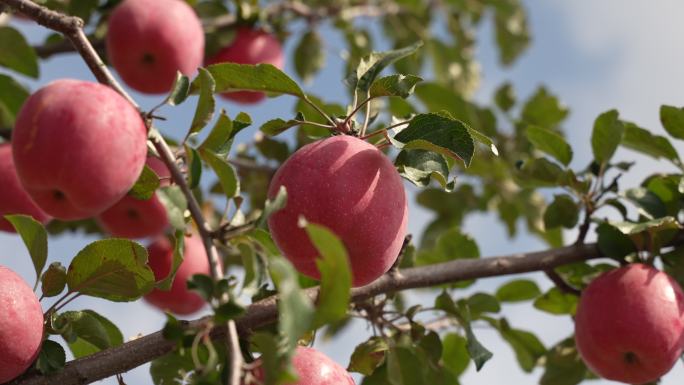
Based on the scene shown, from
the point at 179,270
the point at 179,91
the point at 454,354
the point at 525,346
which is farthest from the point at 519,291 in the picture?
the point at 179,91

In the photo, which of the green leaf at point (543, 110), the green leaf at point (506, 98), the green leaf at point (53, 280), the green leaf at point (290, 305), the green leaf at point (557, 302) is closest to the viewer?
the green leaf at point (290, 305)

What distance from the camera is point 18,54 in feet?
8.45

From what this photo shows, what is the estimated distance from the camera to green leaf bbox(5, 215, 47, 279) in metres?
1.69

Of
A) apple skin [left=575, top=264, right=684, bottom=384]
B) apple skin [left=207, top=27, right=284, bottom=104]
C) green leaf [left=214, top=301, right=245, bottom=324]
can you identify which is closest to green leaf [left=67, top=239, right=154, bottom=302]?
green leaf [left=214, top=301, right=245, bottom=324]

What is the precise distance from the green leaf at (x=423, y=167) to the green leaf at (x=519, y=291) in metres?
0.99

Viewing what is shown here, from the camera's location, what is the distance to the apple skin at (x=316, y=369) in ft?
4.97

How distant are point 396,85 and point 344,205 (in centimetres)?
29

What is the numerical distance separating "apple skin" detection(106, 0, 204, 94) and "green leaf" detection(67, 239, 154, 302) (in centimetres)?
106

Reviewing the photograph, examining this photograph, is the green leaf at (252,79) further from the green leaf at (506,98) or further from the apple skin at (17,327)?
the green leaf at (506,98)

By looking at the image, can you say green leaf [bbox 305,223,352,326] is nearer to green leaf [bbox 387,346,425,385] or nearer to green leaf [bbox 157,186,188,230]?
green leaf [bbox 157,186,188,230]

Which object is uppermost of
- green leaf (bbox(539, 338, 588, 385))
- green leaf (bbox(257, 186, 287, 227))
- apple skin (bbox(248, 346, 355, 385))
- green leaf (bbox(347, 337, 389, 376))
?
green leaf (bbox(257, 186, 287, 227))

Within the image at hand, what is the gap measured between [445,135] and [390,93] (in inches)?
6.1

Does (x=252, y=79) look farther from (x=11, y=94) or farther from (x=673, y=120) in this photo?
(x=11, y=94)

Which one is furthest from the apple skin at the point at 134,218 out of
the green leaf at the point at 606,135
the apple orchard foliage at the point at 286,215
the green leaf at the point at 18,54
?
the green leaf at the point at 606,135
